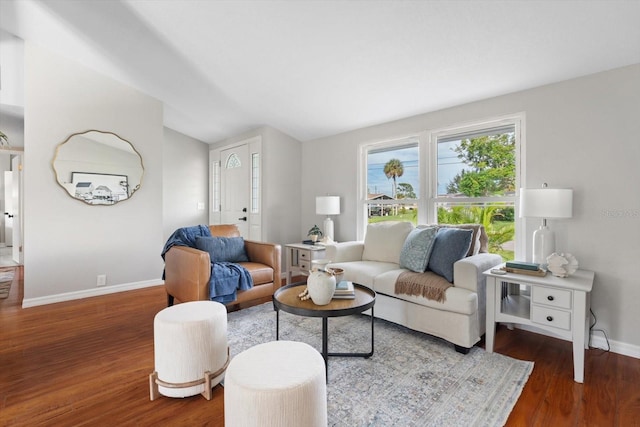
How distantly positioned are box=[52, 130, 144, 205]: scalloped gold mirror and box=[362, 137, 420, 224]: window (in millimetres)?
3023

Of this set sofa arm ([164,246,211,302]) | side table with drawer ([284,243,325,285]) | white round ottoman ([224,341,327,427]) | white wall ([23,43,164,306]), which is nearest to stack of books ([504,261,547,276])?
white round ottoman ([224,341,327,427])

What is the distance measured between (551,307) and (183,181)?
5.47 metres

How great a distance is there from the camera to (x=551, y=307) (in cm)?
209

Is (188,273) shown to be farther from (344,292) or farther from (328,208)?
(328,208)

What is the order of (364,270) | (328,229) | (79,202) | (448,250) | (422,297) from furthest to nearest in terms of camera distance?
(328,229) < (79,202) < (364,270) < (448,250) < (422,297)

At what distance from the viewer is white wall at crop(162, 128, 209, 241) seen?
5.43m

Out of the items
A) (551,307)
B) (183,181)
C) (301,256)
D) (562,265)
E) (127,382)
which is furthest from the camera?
(183,181)

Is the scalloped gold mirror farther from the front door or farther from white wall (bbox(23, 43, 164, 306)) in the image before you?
the front door

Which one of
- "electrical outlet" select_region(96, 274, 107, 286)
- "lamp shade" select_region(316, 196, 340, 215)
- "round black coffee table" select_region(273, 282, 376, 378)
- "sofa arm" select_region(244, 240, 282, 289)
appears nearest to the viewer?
"round black coffee table" select_region(273, 282, 376, 378)

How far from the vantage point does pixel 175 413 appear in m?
1.65

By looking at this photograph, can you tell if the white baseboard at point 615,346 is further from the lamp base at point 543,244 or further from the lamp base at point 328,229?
the lamp base at point 328,229

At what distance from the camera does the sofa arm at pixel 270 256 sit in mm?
3340

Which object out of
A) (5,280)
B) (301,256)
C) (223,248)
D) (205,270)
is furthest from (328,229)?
(5,280)

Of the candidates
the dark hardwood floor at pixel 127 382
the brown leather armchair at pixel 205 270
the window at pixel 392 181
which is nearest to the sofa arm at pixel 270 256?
the brown leather armchair at pixel 205 270
